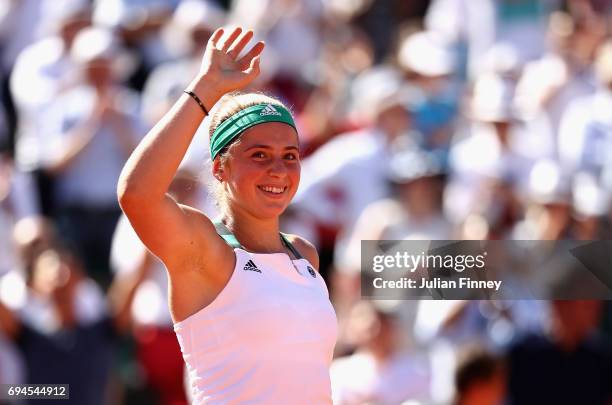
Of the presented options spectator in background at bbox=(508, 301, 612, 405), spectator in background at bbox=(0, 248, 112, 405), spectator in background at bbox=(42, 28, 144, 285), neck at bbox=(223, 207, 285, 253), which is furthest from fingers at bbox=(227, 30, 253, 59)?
spectator in background at bbox=(42, 28, 144, 285)

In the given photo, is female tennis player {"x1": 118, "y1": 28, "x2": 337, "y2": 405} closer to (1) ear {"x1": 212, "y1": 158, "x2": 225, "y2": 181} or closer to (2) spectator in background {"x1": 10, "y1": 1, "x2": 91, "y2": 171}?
(1) ear {"x1": 212, "y1": 158, "x2": 225, "y2": 181}

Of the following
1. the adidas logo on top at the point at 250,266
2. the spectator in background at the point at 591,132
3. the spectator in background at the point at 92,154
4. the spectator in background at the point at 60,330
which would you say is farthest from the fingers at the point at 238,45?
the spectator in background at the point at 591,132

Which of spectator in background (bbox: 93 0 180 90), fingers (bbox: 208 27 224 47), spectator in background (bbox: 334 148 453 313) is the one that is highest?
spectator in background (bbox: 93 0 180 90)

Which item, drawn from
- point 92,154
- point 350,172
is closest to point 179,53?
point 92,154

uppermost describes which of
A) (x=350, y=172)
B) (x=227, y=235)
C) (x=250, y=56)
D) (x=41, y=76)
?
(x=41, y=76)

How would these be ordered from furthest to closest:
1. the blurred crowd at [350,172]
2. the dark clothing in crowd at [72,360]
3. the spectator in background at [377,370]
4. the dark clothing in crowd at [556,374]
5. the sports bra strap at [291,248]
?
1. the dark clothing in crowd at [556,374]
2. the blurred crowd at [350,172]
3. the dark clothing in crowd at [72,360]
4. the spectator in background at [377,370]
5. the sports bra strap at [291,248]

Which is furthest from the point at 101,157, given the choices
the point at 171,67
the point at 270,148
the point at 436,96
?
the point at 270,148

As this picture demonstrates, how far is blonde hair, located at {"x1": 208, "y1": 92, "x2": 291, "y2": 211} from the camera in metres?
3.82

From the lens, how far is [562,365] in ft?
24.5

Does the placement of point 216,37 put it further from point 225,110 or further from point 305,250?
point 305,250

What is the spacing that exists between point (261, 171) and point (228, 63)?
0.33 meters

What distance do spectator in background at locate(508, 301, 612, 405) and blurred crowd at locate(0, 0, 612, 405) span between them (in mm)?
→ 11

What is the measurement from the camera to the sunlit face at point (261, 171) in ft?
12.4

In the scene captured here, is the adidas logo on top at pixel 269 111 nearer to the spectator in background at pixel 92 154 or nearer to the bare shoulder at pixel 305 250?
the bare shoulder at pixel 305 250
